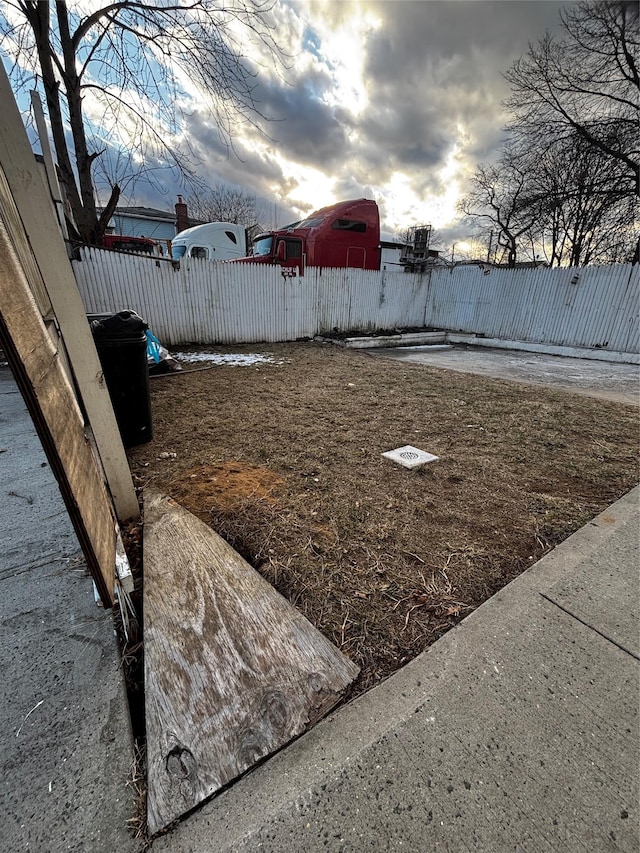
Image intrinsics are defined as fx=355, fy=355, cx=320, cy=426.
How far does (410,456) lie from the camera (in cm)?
300

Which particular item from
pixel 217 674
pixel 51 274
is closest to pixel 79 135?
pixel 51 274

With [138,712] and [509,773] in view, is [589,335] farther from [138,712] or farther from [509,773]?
[138,712]

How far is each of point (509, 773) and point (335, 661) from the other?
1.85 ft

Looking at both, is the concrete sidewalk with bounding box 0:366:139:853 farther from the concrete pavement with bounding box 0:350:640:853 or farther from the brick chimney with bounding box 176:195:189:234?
the brick chimney with bounding box 176:195:189:234

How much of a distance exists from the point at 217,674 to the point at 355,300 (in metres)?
10.6

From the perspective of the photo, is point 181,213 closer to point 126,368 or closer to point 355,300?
point 355,300

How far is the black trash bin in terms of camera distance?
281 centimetres

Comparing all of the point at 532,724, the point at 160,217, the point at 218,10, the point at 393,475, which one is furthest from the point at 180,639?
the point at 160,217

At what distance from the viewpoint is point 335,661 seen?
50.2 inches

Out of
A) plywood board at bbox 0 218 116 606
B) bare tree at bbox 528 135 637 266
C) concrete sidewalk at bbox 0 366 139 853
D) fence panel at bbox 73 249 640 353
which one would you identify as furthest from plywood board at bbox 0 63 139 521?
bare tree at bbox 528 135 637 266

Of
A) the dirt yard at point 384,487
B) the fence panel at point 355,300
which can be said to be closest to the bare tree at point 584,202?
the fence panel at point 355,300

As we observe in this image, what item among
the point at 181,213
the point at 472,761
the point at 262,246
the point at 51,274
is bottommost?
the point at 472,761

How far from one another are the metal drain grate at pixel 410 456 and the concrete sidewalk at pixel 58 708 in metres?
2.16

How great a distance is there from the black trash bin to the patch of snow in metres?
3.73
